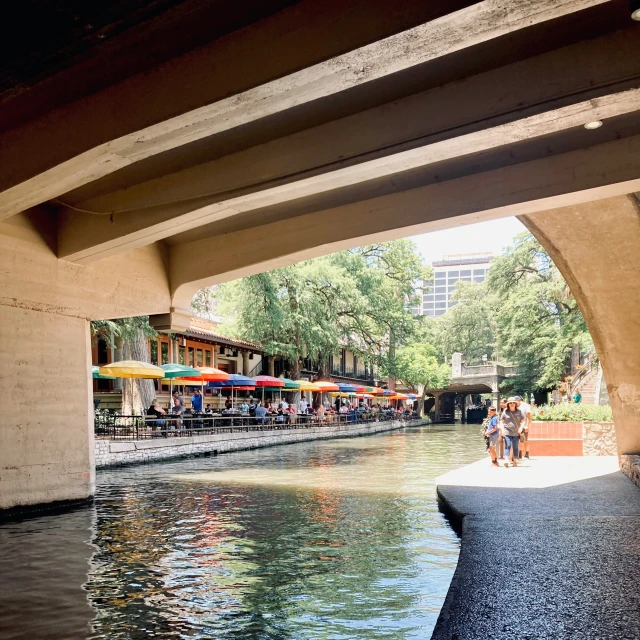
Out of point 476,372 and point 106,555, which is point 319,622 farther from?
point 476,372

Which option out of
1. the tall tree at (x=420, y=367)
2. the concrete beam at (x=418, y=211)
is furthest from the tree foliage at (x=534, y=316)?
the concrete beam at (x=418, y=211)

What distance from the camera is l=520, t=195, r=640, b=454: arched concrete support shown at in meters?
10.1

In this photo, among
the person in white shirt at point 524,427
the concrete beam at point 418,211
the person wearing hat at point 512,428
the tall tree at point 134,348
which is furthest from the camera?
the tall tree at point 134,348

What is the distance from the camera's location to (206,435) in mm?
23438

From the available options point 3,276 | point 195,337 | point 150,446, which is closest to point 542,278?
point 195,337

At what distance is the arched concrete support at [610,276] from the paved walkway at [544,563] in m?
2.08

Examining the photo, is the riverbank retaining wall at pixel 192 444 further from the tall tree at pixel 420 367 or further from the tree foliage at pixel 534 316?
the tall tree at pixel 420 367

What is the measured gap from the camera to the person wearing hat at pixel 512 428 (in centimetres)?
1442

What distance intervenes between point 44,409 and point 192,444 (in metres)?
11.4

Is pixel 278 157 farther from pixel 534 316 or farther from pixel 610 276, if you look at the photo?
pixel 534 316

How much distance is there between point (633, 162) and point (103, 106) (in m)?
5.37

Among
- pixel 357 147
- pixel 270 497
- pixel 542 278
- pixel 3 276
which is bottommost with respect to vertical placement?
pixel 270 497

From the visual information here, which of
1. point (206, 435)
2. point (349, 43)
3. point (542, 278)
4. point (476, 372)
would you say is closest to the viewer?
point (349, 43)

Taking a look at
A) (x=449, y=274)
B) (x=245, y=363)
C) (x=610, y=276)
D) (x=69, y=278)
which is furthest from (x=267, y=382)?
(x=449, y=274)
